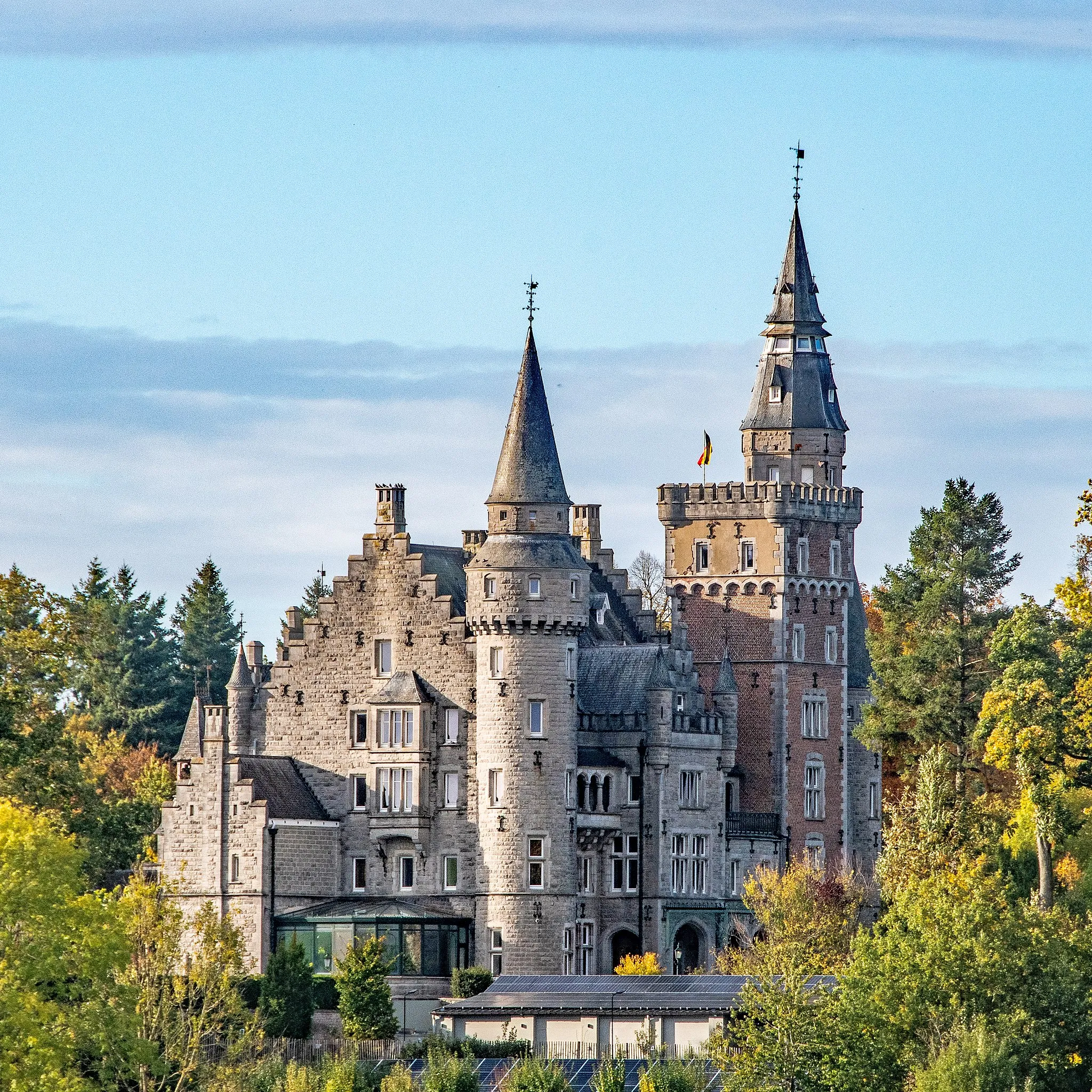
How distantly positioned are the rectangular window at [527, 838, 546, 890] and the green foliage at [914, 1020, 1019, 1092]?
90.6ft

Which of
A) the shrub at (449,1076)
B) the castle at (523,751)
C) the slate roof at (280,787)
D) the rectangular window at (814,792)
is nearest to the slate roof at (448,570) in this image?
the castle at (523,751)

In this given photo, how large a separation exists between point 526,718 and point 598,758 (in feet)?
13.5

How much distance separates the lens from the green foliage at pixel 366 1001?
302ft

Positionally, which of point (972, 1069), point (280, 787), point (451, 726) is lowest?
point (972, 1069)

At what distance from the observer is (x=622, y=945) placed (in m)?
106

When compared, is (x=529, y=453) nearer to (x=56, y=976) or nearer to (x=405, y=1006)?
(x=405, y=1006)

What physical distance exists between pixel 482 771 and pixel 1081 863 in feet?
62.6

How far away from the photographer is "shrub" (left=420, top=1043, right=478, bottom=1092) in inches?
3157

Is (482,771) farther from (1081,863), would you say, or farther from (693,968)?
(1081,863)

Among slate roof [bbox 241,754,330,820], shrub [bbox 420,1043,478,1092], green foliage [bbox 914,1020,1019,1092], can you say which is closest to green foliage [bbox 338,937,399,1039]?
shrub [bbox 420,1043,478,1092]

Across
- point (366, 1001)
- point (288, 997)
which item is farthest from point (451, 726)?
point (288, 997)

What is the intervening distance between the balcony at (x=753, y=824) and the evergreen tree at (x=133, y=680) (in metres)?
37.1

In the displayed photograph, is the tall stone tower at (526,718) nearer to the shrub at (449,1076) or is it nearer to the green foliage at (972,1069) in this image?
the shrub at (449,1076)

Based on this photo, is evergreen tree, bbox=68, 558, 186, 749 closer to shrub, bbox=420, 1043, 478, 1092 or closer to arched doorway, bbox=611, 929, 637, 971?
arched doorway, bbox=611, 929, 637, 971
